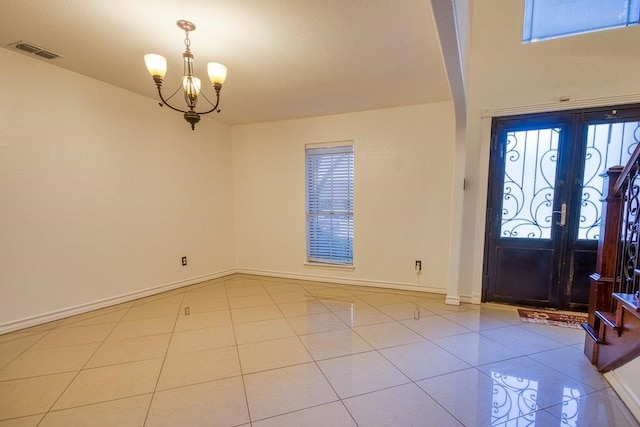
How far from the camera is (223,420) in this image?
1.56 m

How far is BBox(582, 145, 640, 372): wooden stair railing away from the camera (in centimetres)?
173

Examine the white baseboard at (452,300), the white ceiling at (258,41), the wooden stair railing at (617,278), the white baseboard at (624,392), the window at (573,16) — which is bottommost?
the white baseboard at (452,300)

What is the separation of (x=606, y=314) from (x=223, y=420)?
2.62 m

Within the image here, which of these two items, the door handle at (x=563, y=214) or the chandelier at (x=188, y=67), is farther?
the door handle at (x=563, y=214)

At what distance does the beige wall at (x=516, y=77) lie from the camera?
9.39 feet

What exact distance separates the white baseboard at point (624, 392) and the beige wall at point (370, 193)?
1.83 m

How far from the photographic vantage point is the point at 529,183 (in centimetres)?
322

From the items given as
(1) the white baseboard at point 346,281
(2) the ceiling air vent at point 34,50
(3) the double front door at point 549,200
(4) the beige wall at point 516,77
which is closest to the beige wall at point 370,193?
(1) the white baseboard at point 346,281

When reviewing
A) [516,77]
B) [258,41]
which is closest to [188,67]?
[258,41]

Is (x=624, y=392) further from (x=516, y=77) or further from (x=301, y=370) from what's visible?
(x=516, y=77)

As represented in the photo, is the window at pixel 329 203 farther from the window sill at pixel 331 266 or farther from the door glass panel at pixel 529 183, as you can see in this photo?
the door glass panel at pixel 529 183

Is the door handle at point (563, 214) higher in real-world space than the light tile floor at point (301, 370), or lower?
higher

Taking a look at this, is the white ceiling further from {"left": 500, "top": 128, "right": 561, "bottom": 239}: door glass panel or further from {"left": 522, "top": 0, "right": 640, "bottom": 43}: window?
{"left": 522, "top": 0, "right": 640, "bottom": 43}: window

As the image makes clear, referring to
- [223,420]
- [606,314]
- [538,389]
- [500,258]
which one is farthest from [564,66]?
[223,420]
